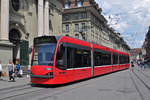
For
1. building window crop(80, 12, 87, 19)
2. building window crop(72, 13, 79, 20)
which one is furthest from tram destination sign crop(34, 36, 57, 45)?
building window crop(72, 13, 79, 20)

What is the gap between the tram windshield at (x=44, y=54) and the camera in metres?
10.8

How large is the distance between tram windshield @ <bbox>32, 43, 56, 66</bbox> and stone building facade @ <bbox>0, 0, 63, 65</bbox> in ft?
33.3

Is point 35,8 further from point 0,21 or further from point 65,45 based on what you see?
point 65,45

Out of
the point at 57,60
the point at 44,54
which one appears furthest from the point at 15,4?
the point at 57,60

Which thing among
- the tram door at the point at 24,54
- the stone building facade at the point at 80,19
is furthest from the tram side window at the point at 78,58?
the stone building facade at the point at 80,19

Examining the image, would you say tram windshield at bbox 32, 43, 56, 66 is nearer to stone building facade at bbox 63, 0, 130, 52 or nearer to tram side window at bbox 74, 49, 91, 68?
tram side window at bbox 74, 49, 91, 68

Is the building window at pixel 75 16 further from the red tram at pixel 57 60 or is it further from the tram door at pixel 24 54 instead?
the red tram at pixel 57 60

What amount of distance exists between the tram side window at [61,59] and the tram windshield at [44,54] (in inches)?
13.7

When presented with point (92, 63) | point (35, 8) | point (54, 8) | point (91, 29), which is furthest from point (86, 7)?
point (92, 63)

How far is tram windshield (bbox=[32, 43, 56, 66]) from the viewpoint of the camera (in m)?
10.8

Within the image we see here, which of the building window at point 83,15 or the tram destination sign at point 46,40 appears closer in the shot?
the tram destination sign at point 46,40

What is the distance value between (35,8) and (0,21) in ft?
29.3

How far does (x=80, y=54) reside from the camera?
44.9 ft

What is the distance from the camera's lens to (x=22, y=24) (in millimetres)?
26375
